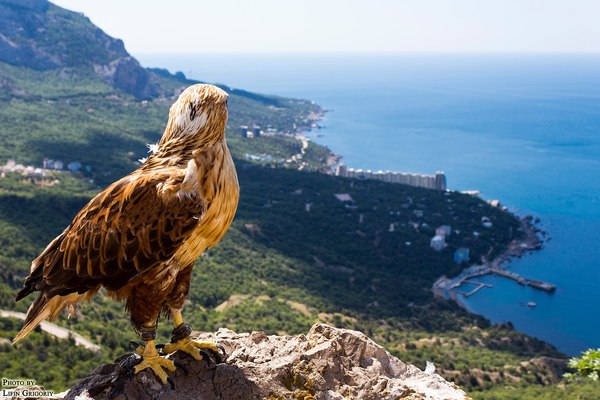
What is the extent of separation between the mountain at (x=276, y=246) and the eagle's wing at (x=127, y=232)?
856 centimetres

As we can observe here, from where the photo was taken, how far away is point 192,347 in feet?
9.16

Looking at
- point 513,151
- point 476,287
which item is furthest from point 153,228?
point 513,151

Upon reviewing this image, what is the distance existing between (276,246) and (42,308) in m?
28.7

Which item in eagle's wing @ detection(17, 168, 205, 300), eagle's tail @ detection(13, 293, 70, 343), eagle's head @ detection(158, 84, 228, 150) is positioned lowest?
eagle's tail @ detection(13, 293, 70, 343)

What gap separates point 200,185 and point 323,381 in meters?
1.14

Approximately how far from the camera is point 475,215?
41.1 metres

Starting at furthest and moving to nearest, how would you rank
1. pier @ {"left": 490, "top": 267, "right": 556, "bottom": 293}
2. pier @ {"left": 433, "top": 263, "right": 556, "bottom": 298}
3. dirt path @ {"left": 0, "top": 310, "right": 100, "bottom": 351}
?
pier @ {"left": 490, "top": 267, "right": 556, "bottom": 293} < pier @ {"left": 433, "top": 263, "right": 556, "bottom": 298} < dirt path @ {"left": 0, "top": 310, "right": 100, "bottom": 351}

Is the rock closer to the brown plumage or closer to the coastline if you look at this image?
the brown plumage

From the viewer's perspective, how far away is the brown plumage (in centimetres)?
241

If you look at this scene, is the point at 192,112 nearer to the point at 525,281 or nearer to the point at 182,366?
the point at 182,366

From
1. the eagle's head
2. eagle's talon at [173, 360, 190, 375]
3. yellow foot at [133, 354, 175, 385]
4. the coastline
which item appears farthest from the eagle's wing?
the coastline

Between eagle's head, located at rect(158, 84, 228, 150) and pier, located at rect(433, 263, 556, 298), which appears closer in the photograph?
eagle's head, located at rect(158, 84, 228, 150)

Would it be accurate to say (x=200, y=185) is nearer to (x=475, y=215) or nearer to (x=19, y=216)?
(x=19, y=216)

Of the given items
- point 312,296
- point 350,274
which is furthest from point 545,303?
point 312,296
